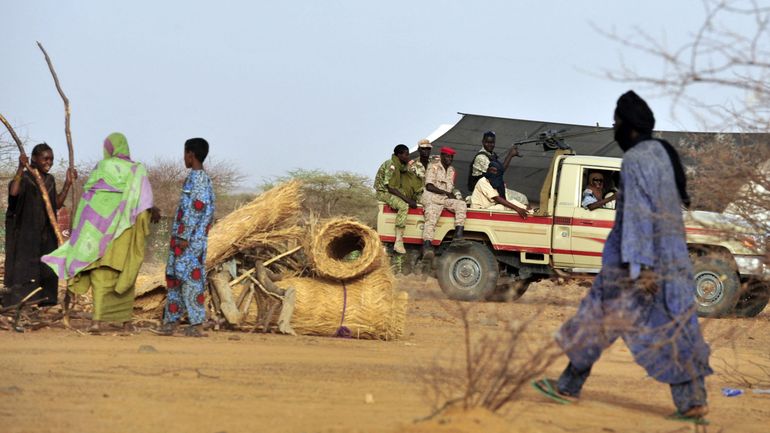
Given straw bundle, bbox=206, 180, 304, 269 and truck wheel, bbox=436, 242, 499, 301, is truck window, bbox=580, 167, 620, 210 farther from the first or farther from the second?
straw bundle, bbox=206, 180, 304, 269

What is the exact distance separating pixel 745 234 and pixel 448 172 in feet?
29.5

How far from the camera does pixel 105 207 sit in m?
9.87

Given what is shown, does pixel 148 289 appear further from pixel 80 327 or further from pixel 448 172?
pixel 448 172

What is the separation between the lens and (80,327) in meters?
10.0

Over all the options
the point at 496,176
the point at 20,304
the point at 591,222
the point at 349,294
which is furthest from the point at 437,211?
the point at 20,304

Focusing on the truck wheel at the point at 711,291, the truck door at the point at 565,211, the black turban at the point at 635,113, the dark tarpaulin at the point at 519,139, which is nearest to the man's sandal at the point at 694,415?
the black turban at the point at 635,113

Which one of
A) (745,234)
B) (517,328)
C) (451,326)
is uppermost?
(745,234)

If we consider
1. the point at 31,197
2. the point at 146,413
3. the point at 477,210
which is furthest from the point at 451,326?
the point at 146,413

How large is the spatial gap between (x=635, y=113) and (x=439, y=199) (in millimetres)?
8805

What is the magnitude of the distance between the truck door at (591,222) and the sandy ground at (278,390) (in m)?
5.00

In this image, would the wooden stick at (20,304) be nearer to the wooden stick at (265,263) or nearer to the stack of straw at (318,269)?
the stack of straw at (318,269)

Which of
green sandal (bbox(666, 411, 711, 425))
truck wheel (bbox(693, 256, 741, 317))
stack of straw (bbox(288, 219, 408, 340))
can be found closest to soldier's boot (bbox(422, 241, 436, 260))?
truck wheel (bbox(693, 256, 741, 317))

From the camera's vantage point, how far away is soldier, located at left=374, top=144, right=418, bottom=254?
606 inches

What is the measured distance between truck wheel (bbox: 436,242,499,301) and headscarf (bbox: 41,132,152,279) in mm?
6235
